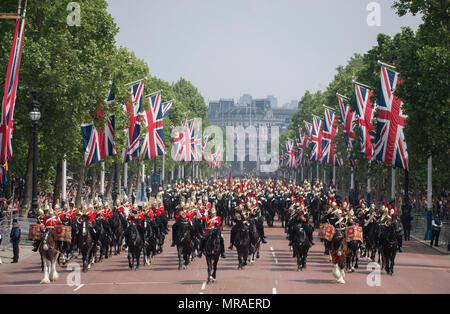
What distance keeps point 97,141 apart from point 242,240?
57.9ft

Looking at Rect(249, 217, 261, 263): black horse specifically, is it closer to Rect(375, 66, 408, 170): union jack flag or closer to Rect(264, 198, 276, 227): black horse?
Rect(375, 66, 408, 170): union jack flag

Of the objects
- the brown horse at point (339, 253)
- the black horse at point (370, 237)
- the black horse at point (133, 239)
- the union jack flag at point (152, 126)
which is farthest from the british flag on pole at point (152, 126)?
the brown horse at point (339, 253)

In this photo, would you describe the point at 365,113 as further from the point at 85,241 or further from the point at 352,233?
the point at 85,241

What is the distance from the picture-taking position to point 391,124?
41812 millimetres

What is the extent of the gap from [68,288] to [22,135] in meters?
22.4

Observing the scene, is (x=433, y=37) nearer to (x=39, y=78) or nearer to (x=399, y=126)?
(x=399, y=126)

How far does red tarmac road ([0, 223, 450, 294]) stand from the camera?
71.8ft

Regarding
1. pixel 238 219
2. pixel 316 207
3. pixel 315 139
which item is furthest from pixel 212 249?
pixel 315 139

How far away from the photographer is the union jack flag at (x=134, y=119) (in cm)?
4807

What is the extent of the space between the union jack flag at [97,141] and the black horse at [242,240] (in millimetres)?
15683

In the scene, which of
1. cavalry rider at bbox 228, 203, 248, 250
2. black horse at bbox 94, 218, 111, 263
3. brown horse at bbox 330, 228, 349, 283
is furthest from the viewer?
black horse at bbox 94, 218, 111, 263

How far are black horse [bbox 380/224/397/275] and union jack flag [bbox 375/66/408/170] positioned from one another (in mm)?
15134

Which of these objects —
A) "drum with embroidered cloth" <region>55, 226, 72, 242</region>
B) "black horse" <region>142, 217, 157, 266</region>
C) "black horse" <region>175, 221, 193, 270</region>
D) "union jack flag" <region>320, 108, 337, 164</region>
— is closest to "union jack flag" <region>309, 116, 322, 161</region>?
"union jack flag" <region>320, 108, 337, 164</region>
